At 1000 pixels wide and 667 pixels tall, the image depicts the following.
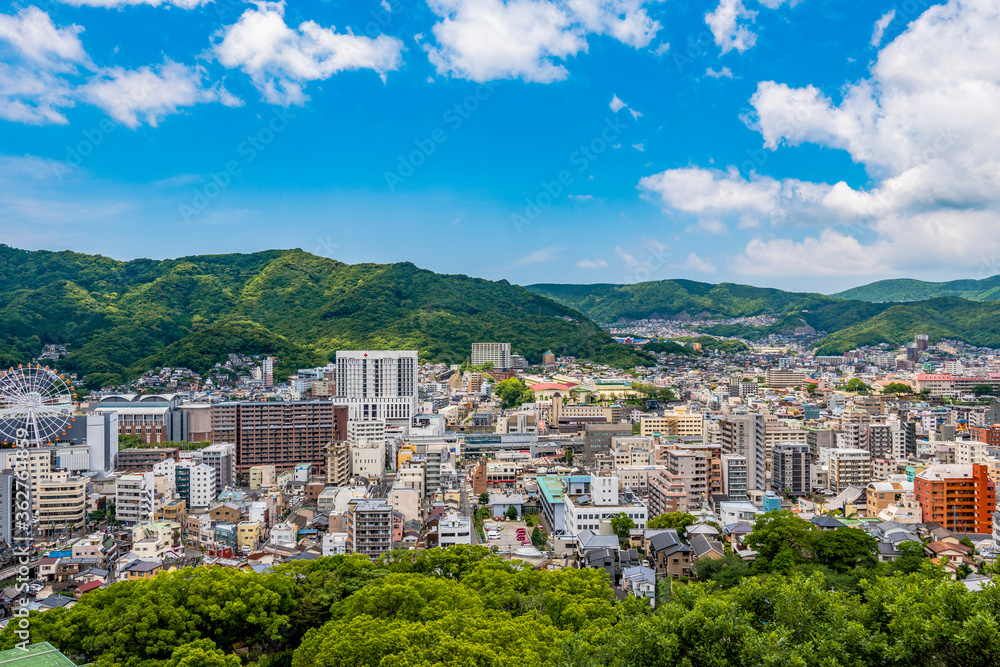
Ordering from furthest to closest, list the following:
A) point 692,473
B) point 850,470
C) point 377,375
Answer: point 377,375 → point 850,470 → point 692,473

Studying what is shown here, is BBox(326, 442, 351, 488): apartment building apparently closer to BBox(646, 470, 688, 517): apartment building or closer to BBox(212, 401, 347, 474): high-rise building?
BBox(212, 401, 347, 474): high-rise building

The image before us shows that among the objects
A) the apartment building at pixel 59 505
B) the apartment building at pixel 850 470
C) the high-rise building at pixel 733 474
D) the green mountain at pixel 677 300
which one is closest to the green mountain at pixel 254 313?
the apartment building at pixel 59 505

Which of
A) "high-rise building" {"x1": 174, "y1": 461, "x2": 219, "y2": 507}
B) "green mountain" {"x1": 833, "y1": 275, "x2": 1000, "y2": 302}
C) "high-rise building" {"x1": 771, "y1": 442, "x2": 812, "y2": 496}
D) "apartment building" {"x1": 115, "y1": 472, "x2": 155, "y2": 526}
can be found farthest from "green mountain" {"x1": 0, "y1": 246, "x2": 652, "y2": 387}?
"green mountain" {"x1": 833, "y1": 275, "x2": 1000, "y2": 302}

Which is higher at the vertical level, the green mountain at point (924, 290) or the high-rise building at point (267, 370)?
the green mountain at point (924, 290)

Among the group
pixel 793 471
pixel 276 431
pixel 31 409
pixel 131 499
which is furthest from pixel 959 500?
pixel 31 409

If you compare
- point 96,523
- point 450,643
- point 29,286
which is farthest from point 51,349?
point 450,643

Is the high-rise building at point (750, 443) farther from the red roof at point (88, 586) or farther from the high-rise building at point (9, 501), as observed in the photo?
the high-rise building at point (9, 501)

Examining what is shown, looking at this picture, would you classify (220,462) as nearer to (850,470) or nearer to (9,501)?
(9,501)
